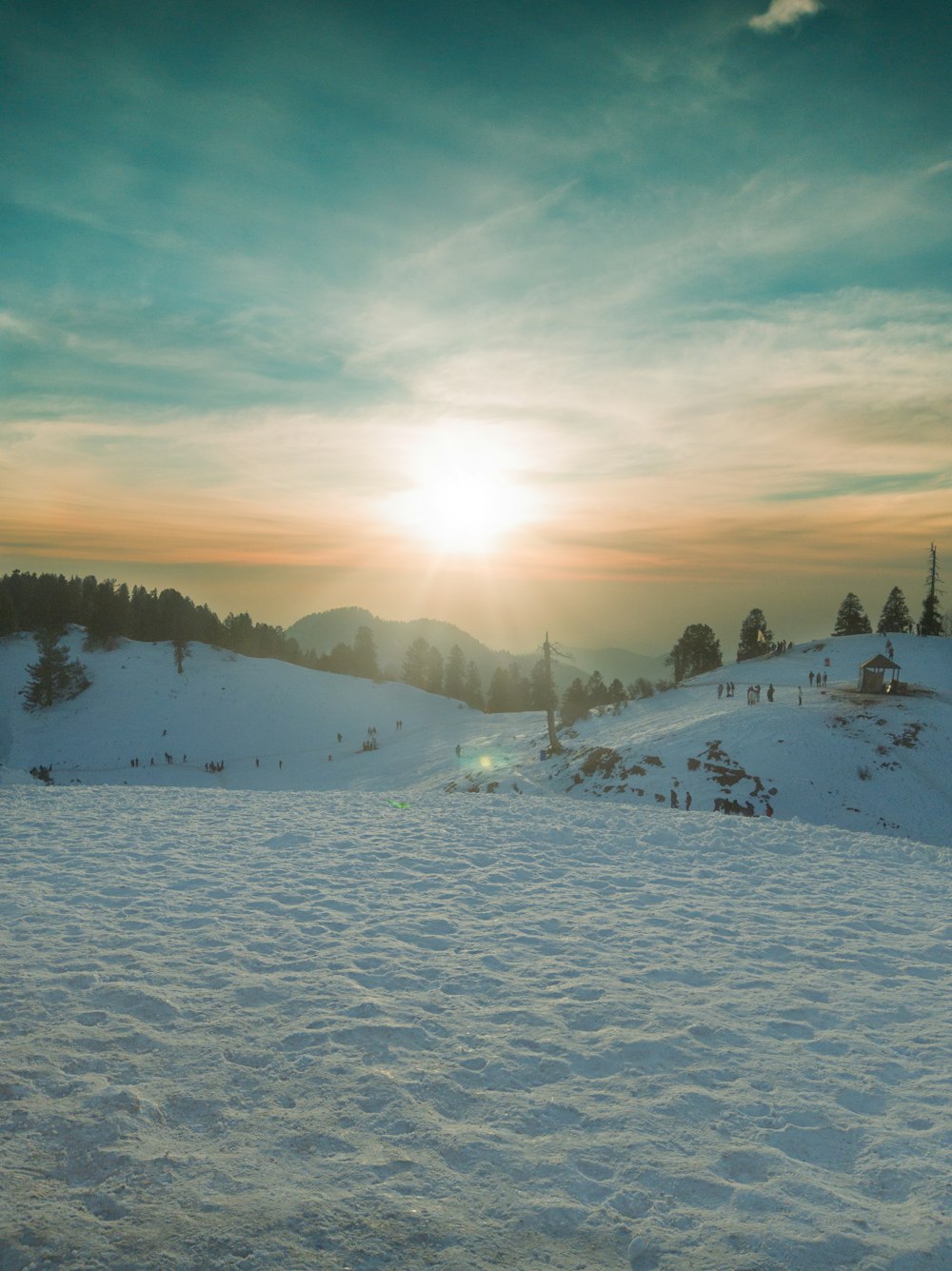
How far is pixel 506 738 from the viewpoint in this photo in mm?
53938

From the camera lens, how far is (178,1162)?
411 cm

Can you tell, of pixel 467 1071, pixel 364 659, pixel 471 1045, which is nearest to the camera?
pixel 467 1071

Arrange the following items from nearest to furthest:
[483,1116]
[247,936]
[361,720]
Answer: [483,1116], [247,936], [361,720]

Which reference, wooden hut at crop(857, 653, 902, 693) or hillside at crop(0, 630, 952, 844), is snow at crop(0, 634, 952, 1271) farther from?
wooden hut at crop(857, 653, 902, 693)

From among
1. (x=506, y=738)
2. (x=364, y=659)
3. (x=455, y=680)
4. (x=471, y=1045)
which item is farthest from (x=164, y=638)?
(x=471, y=1045)

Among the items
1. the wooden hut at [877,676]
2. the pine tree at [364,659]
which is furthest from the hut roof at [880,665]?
the pine tree at [364,659]

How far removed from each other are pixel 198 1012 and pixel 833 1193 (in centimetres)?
516

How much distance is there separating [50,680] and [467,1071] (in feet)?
239

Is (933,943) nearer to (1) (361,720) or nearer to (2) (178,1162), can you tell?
(2) (178,1162)

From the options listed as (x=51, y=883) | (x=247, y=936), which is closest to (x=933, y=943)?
(x=247, y=936)

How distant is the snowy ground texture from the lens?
3.72 meters

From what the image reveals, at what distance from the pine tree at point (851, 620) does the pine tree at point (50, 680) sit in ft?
288

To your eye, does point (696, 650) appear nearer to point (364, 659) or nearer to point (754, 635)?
point (754, 635)

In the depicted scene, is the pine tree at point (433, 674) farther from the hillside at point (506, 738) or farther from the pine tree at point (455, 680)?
the hillside at point (506, 738)
